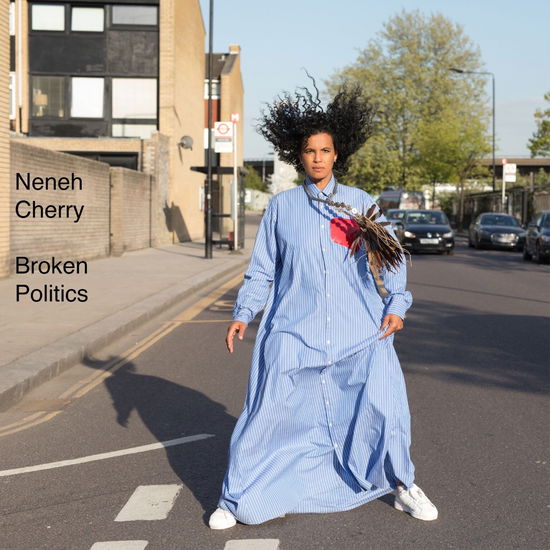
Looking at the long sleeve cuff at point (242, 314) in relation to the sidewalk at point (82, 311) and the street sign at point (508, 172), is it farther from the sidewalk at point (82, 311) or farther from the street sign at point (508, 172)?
the street sign at point (508, 172)

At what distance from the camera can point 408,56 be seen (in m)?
61.8

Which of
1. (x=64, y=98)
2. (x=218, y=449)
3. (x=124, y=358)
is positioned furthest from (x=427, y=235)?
(x=218, y=449)

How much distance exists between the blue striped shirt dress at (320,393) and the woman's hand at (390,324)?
3 centimetres

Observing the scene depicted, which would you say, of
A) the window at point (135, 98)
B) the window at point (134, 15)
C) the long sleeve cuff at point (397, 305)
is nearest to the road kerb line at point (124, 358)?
the long sleeve cuff at point (397, 305)

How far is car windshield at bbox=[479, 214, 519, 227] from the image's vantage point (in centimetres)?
3400

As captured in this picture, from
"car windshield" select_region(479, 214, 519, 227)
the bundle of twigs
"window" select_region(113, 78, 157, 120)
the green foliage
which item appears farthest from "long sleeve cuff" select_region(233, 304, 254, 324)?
the green foliage

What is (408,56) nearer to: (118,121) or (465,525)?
(118,121)

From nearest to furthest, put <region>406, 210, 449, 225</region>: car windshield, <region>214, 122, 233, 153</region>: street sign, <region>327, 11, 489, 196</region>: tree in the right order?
<region>214, 122, 233, 153</region>: street sign < <region>406, 210, 449, 225</region>: car windshield < <region>327, 11, 489, 196</region>: tree

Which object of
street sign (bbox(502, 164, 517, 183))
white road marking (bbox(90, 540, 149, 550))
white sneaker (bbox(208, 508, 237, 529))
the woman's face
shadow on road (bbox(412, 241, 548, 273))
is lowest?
shadow on road (bbox(412, 241, 548, 273))

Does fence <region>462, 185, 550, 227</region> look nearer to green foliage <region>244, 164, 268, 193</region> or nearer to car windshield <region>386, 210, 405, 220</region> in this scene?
car windshield <region>386, 210, 405, 220</region>

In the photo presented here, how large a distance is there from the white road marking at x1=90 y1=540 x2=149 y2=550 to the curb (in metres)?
3.05

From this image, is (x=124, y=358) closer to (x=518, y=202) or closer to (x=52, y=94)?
(x=52, y=94)

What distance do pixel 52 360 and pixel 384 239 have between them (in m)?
4.73

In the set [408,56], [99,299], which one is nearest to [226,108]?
[408,56]
